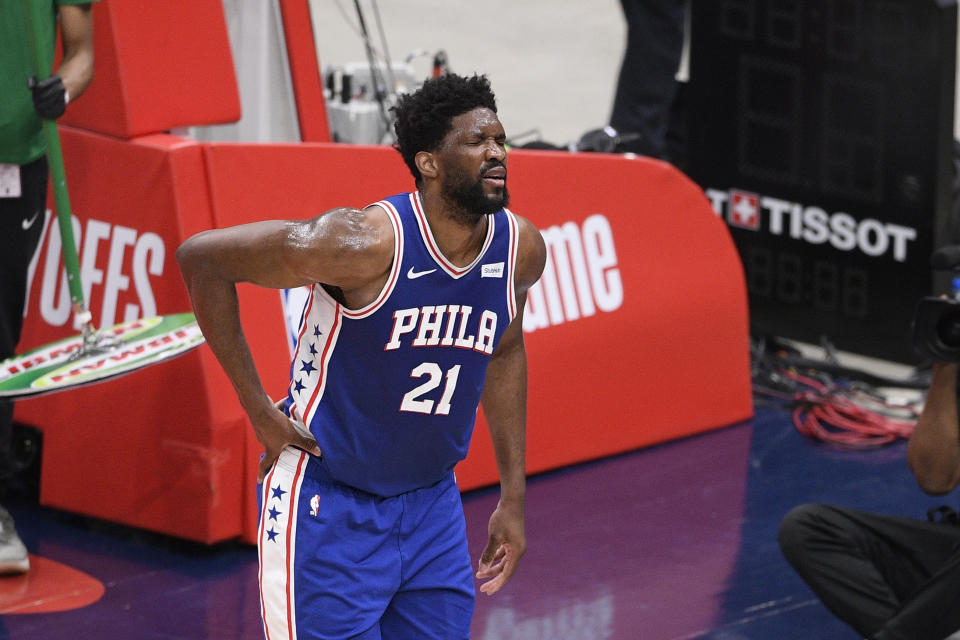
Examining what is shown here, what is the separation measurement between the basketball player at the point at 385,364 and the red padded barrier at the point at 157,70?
1.99 m

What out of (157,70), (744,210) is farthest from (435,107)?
(744,210)

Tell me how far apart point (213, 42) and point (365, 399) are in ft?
8.01

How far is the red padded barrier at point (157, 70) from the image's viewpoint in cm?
536

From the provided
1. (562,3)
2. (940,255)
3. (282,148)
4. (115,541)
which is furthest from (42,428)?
(562,3)

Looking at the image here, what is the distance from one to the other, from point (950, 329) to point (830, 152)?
3.16m

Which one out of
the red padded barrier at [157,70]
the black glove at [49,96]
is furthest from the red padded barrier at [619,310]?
the black glove at [49,96]

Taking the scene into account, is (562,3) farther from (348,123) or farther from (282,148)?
(282,148)

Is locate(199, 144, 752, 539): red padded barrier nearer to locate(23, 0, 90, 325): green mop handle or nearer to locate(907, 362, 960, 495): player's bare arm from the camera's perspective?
locate(23, 0, 90, 325): green mop handle

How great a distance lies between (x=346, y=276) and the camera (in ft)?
11.0

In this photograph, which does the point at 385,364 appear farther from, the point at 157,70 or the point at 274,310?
the point at 157,70

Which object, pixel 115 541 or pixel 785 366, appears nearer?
pixel 115 541

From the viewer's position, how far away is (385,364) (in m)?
3.44

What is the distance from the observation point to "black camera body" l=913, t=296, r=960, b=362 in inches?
178

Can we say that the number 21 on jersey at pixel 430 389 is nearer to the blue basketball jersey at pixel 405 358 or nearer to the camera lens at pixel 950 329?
the blue basketball jersey at pixel 405 358
